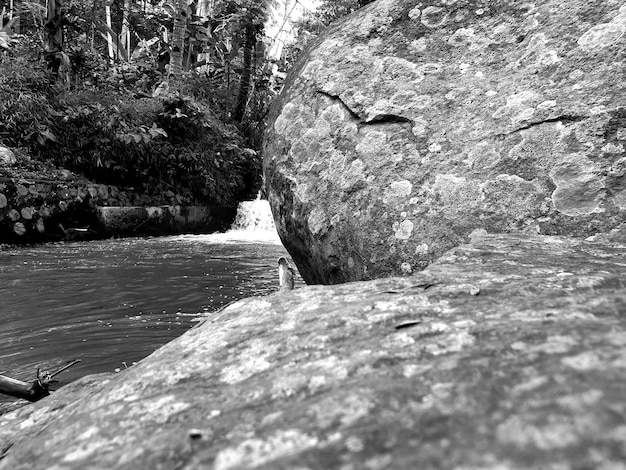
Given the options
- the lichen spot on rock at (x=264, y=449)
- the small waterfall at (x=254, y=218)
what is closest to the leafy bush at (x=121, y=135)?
the small waterfall at (x=254, y=218)

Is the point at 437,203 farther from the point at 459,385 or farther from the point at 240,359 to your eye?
the point at 459,385

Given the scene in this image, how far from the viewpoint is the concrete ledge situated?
8.58 meters

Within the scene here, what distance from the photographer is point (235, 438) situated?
67 cm

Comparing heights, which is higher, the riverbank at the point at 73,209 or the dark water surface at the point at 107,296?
the riverbank at the point at 73,209

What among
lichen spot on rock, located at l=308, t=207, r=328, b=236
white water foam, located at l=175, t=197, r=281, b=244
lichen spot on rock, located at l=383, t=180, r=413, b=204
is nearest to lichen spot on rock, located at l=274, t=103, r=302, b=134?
lichen spot on rock, located at l=308, t=207, r=328, b=236

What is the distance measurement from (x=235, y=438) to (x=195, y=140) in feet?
36.7

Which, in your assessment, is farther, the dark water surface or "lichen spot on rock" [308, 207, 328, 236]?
the dark water surface

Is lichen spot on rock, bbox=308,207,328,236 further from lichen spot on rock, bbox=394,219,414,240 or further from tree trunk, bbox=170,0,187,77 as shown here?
tree trunk, bbox=170,0,187,77

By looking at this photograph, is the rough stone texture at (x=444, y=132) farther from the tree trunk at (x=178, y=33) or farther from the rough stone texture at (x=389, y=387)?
the tree trunk at (x=178, y=33)

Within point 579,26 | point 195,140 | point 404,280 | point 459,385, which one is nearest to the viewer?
point 459,385

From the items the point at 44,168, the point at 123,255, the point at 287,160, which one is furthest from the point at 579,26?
the point at 44,168

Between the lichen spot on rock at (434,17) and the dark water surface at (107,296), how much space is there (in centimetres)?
250

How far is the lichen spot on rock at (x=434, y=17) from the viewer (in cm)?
274

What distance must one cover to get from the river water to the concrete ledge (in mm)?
1027
